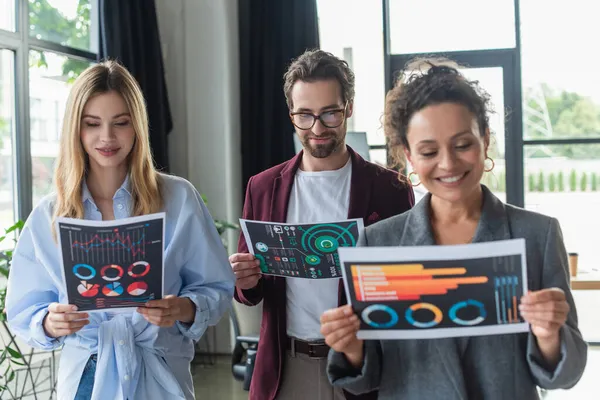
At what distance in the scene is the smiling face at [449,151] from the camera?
135 cm

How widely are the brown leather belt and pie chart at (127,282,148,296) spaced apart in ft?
1.72

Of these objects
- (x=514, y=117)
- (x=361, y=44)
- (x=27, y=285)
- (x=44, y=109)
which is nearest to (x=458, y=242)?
(x=27, y=285)

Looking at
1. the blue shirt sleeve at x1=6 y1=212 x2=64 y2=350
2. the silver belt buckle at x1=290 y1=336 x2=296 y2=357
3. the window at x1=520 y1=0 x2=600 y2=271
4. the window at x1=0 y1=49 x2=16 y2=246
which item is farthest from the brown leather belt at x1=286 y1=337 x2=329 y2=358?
the window at x1=520 y1=0 x2=600 y2=271

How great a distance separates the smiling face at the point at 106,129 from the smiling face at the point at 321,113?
0.47 meters

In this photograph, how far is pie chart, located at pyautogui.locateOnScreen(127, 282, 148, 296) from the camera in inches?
63.5

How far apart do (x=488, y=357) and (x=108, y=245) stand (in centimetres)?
86

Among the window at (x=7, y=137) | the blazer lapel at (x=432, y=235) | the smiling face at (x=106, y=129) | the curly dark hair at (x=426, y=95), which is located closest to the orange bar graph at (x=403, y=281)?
the blazer lapel at (x=432, y=235)

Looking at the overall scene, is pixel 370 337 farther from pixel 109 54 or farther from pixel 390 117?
pixel 109 54

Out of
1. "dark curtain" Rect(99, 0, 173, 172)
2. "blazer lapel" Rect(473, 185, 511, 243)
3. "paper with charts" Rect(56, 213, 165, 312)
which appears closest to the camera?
"blazer lapel" Rect(473, 185, 511, 243)

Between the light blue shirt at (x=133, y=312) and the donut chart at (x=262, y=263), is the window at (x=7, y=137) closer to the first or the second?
the light blue shirt at (x=133, y=312)

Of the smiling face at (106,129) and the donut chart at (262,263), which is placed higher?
the smiling face at (106,129)

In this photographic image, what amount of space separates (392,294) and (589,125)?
16.8 ft

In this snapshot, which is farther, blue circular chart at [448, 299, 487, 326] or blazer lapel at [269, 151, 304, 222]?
blazer lapel at [269, 151, 304, 222]

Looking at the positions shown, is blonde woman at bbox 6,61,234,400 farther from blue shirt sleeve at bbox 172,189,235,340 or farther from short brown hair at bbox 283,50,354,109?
short brown hair at bbox 283,50,354,109
